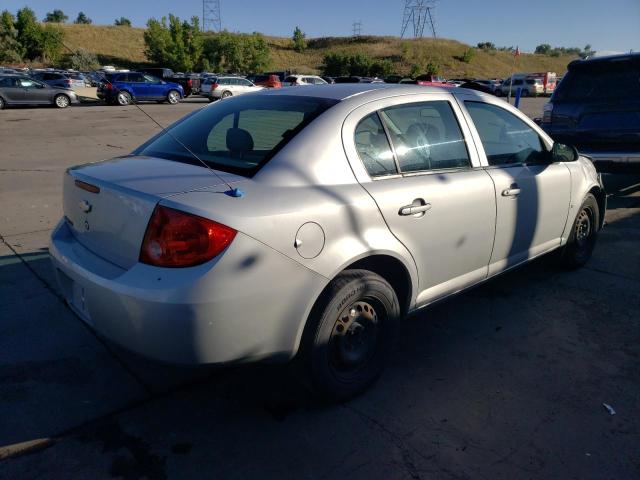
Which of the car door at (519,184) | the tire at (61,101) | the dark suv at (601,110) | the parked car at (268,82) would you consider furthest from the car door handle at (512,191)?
the parked car at (268,82)

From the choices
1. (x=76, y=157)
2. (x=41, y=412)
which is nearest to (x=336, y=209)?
(x=41, y=412)

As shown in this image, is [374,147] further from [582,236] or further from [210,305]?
[582,236]

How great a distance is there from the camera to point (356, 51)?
8469 centimetres

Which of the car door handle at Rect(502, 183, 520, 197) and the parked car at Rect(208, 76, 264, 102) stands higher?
the parked car at Rect(208, 76, 264, 102)

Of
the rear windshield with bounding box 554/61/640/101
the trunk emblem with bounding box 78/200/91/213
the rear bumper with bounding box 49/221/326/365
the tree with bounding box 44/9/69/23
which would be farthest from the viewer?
the tree with bounding box 44/9/69/23

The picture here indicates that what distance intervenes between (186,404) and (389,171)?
1.68m

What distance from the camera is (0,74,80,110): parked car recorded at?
22.8 metres

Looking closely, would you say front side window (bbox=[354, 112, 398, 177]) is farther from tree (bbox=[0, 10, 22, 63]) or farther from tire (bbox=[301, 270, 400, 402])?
tree (bbox=[0, 10, 22, 63])

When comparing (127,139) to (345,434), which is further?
(127,139)

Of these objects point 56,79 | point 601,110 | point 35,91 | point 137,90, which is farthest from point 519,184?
point 56,79

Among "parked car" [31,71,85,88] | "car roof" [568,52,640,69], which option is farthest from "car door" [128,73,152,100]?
"car roof" [568,52,640,69]

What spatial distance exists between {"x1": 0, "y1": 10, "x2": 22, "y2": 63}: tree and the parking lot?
70.3m

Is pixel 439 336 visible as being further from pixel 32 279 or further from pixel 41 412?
pixel 32 279

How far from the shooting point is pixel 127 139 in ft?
45.4
